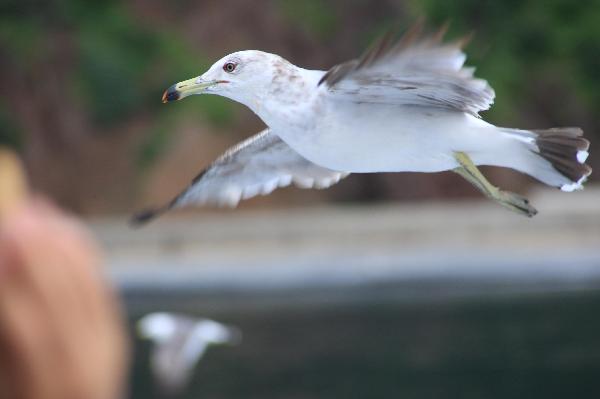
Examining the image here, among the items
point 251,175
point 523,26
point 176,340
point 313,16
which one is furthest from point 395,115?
point 313,16

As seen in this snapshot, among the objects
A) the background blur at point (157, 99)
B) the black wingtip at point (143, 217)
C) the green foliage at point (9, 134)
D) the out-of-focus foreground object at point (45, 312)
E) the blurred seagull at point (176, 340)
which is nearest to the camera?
the out-of-focus foreground object at point (45, 312)

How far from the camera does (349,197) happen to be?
1841 centimetres

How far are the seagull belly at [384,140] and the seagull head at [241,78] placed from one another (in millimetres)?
102

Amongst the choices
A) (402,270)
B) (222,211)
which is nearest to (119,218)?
(222,211)

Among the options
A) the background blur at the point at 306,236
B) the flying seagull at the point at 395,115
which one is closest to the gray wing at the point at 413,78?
the flying seagull at the point at 395,115

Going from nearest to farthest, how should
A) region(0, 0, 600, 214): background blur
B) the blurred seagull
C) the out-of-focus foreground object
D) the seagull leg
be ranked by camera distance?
the out-of-focus foreground object, the seagull leg, the blurred seagull, region(0, 0, 600, 214): background blur

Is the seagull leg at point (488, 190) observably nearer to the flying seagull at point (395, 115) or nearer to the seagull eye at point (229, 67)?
the flying seagull at point (395, 115)

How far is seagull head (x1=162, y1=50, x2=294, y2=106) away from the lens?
63.4 inches

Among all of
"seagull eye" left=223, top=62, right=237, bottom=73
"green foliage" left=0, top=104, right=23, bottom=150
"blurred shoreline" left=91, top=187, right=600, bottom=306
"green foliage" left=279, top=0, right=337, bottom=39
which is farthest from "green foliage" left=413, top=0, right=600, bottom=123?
"green foliage" left=0, top=104, right=23, bottom=150

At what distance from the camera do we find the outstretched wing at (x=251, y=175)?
213 cm

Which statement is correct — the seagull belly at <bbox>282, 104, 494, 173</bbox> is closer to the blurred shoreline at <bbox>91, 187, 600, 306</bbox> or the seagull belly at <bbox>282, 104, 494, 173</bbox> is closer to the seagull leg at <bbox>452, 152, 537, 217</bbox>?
the seagull leg at <bbox>452, 152, 537, 217</bbox>

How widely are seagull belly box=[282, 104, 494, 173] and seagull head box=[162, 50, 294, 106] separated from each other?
4.0 inches

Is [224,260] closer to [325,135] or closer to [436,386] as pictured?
[436,386]

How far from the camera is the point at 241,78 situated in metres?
1.62
